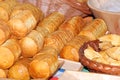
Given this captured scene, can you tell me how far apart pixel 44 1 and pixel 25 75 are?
0.59m

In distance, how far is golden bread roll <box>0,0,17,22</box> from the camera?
48.7 inches

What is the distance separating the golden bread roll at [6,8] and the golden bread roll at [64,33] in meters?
0.19

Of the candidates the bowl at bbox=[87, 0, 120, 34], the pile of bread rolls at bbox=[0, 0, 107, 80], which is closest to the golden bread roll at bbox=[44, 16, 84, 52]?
the pile of bread rolls at bbox=[0, 0, 107, 80]

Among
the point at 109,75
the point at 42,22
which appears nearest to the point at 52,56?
the point at 109,75

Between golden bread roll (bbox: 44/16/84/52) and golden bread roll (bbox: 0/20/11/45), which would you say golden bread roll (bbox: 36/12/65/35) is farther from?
golden bread roll (bbox: 0/20/11/45)

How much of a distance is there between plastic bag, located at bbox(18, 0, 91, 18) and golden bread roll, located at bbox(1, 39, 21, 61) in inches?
19.3

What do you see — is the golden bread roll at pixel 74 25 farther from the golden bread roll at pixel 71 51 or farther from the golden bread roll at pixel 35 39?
the golden bread roll at pixel 71 51

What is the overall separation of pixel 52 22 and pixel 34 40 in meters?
0.30

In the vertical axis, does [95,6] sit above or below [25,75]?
above

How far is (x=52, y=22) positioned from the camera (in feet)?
4.89

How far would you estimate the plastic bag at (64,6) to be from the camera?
63.4 inches

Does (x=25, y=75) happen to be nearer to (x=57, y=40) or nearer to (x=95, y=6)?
(x=57, y=40)

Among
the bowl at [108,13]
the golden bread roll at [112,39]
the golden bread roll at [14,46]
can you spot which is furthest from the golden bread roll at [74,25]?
the golden bread roll at [14,46]

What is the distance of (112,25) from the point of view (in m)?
1.44
